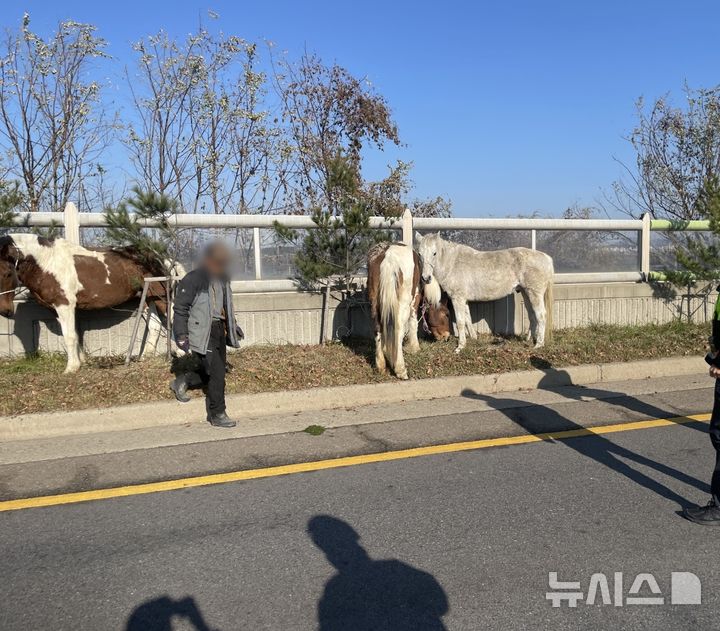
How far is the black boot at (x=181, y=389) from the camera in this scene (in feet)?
22.2

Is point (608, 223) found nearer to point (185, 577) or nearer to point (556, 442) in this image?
point (556, 442)

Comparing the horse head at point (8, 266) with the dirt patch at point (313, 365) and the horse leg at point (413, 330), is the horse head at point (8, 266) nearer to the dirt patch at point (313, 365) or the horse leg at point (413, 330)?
the dirt patch at point (313, 365)

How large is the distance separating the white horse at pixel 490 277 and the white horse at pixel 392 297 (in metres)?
1.17

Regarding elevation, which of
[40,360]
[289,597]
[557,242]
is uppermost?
[557,242]

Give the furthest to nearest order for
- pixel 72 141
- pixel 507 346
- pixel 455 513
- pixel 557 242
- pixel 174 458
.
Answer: pixel 72 141 → pixel 557 242 → pixel 507 346 → pixel 174 458 → pixel 455 513

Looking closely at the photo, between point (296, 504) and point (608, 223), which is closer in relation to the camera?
point (296, 504)

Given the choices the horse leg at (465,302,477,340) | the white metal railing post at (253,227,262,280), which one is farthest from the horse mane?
the horse leg at (465,302,477,340)

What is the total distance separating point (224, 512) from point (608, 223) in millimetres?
9242

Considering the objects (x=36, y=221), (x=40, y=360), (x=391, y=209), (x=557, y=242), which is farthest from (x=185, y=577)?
(x=557, y=242)

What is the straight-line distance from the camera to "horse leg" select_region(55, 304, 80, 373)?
7652mm

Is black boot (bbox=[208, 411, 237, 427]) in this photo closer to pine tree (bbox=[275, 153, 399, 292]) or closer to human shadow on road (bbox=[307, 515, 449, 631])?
human shadow on road (bbox=[307, 515, 449, 631])

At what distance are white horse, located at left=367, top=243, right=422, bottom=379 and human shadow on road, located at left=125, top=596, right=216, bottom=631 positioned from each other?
478cm

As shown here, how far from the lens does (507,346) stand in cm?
955

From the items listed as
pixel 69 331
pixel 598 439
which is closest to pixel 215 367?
pixel 69 331
